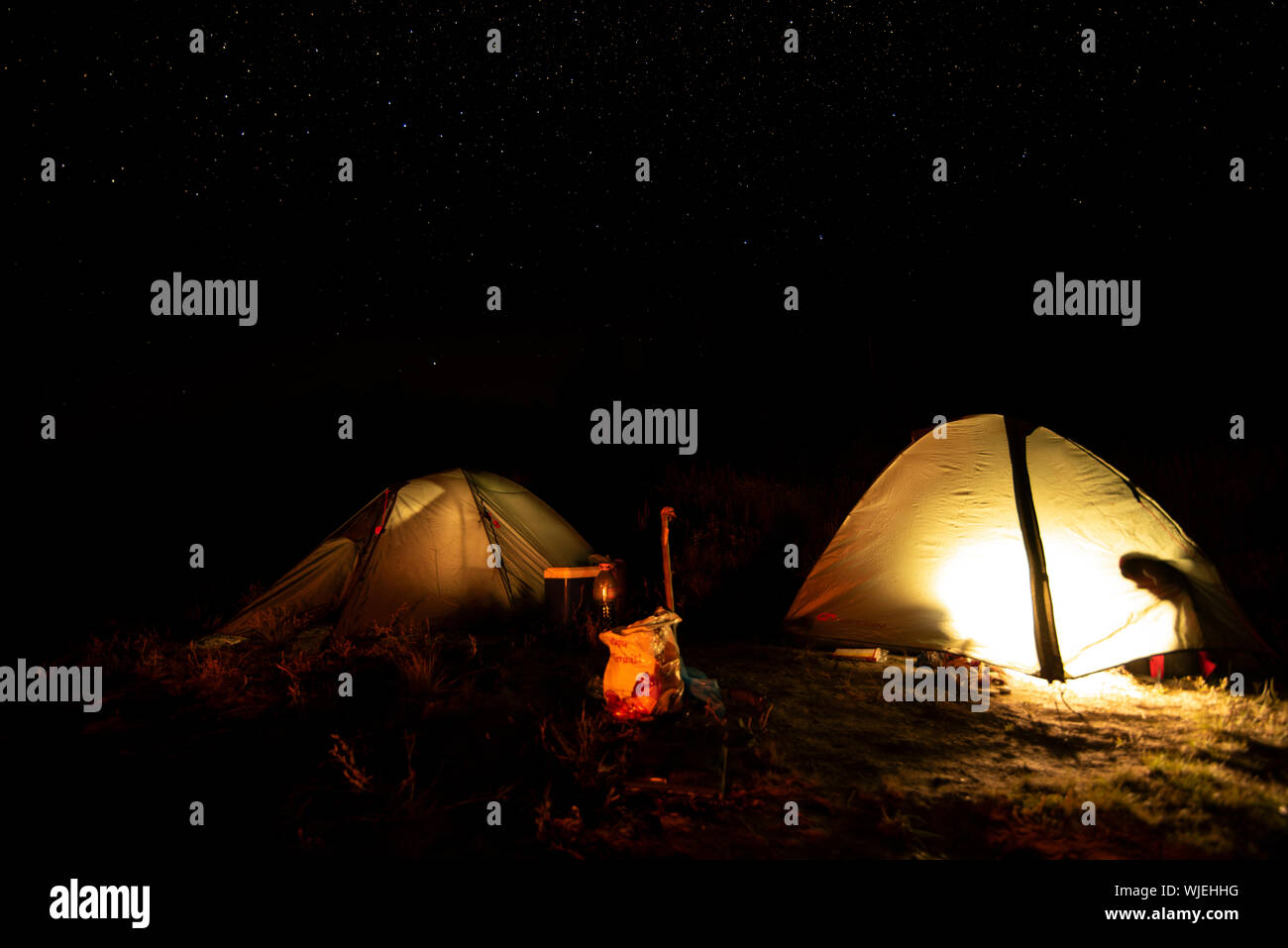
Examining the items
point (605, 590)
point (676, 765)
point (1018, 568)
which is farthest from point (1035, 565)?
point (605, 590)

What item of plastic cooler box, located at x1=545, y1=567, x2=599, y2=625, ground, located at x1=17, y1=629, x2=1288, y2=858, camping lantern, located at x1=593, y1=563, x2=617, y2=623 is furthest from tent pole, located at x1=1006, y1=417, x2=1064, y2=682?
plastic cooler box, located at x1=545, y1=567, x2=599, y2=625

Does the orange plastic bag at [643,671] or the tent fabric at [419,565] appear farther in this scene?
the tent fabric at [419,565]

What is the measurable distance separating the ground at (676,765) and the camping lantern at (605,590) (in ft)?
3.23

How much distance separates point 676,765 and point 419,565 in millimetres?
3999

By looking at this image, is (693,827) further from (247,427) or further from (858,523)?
(247,427)

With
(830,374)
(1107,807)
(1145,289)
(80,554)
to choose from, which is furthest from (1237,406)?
(80,554)

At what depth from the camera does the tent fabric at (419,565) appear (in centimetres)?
673

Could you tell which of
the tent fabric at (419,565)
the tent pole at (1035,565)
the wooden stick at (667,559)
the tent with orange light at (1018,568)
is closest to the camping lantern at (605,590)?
the tent fabric at (419,565)

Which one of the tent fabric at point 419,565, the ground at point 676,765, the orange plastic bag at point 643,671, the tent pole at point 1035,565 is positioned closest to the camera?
the ground at point 676,765

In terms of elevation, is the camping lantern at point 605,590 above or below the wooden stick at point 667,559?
below

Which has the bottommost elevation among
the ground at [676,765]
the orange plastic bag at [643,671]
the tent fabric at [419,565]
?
the ground at [676,765]

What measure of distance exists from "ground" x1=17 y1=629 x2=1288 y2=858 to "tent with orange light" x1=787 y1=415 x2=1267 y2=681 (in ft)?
1.17

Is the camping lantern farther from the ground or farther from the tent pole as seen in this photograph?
the tent pole

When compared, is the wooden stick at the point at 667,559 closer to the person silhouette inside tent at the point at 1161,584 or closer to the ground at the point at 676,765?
the ground at the point at 676,765
